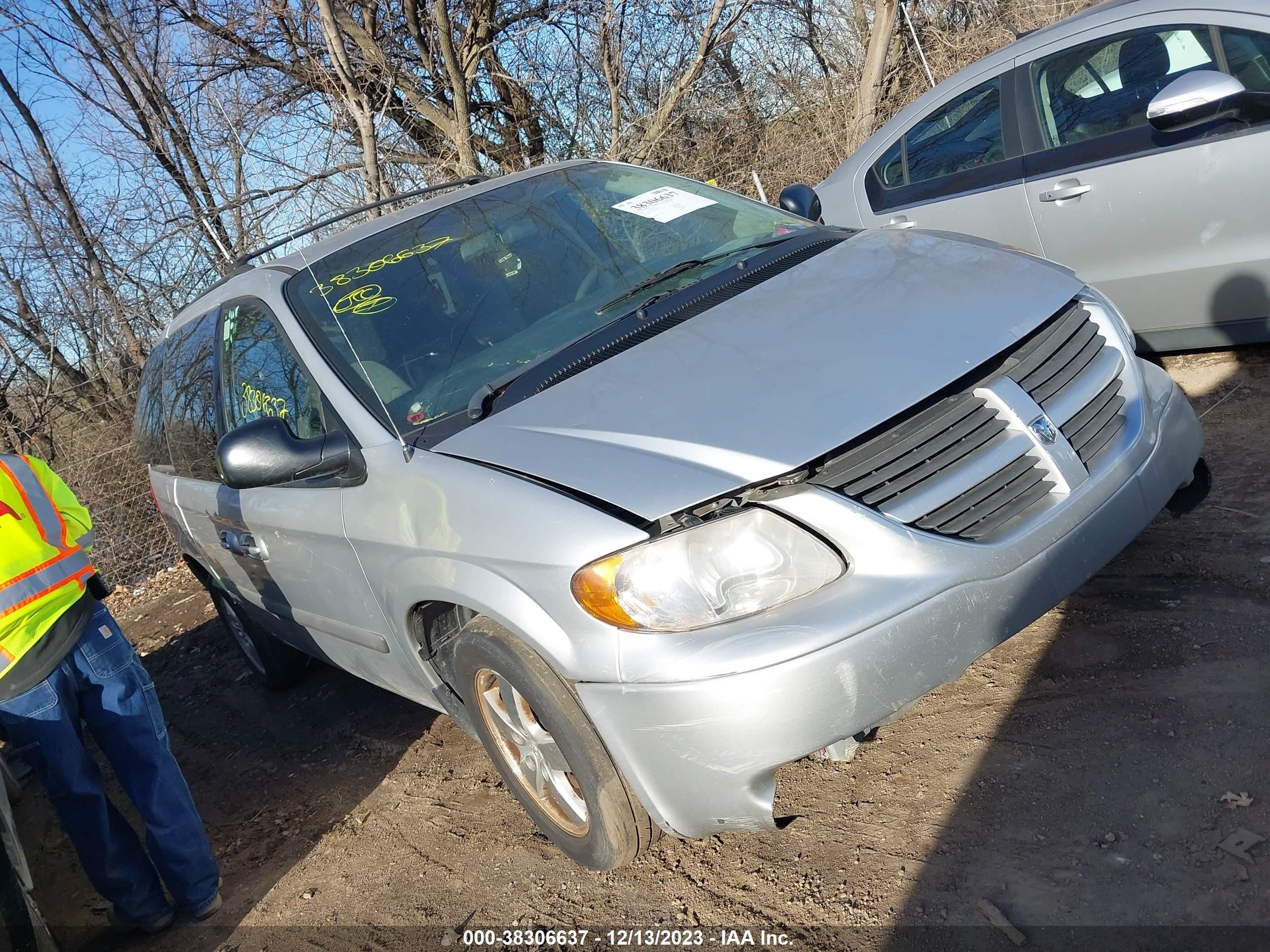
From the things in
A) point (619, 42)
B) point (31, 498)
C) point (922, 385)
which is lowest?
point (922, 385)

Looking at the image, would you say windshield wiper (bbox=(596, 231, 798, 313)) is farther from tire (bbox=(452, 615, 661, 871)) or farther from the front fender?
tire (bbox=(452, 615, 661, 871))

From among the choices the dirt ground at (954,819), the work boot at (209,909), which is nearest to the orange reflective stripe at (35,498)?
the work boot at (209,909)

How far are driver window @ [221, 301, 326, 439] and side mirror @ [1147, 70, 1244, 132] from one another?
138 inches

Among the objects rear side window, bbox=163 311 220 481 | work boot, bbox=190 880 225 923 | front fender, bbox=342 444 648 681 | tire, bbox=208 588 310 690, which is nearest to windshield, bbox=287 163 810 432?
front fender, bbox=342 444 648 681

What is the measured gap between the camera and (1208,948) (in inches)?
84.2

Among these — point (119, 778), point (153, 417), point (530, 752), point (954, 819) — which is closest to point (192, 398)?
point (153, 417)

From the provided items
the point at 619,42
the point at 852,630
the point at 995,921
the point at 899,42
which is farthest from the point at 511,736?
the point at 899,42

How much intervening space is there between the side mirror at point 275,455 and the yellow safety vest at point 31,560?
717 mm

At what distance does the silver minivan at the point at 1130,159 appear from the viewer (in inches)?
169

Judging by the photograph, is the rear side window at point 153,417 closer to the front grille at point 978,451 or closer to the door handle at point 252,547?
the door handle at point 252,547

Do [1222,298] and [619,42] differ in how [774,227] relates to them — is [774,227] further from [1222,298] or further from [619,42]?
[619,42]

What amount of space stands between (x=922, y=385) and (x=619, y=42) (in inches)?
385

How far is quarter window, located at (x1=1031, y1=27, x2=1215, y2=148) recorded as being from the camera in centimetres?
458

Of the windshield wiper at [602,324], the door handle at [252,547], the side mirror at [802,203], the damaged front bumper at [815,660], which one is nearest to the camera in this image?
the damaged front bumper at [815,660]
